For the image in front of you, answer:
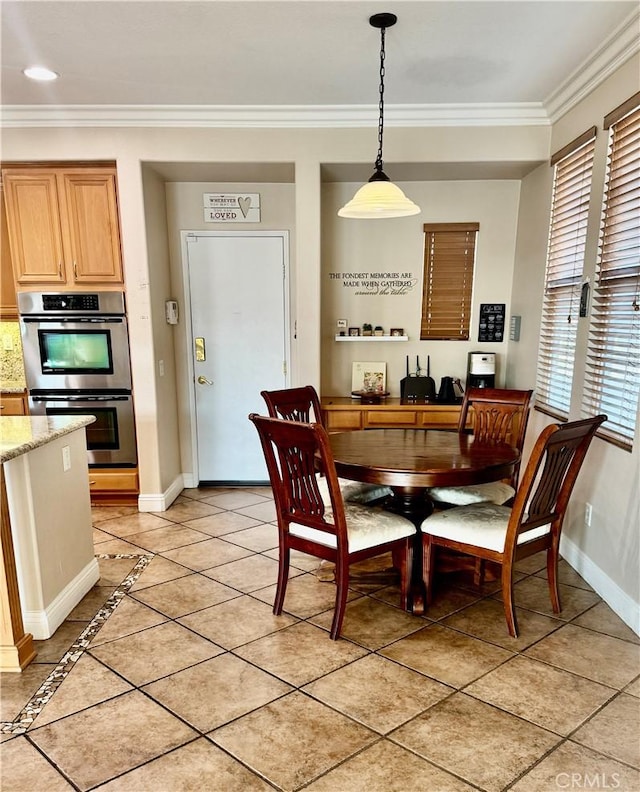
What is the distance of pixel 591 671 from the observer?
211 centimetres

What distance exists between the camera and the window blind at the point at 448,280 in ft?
13.7

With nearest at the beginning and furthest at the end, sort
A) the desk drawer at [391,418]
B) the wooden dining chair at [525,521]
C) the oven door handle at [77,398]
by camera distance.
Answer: the wooden dining chair at [525,521]
the oven door handle at [77,398]
the desk drawer at [391,418]

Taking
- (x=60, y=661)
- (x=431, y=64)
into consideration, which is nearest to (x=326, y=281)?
(x=431, y=64)

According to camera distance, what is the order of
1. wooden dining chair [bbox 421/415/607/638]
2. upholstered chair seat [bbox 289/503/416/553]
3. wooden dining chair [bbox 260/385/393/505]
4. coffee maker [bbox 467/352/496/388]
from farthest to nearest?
coffee maker [bbox 467/352/496/388] < wooden dining chair [bbox 260/385/393/505] < upholstered chair seat [bbox 289/503/416/553] < wooden dining chair [bbox 421/415/607/638]

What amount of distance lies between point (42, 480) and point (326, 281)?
2.74 meters

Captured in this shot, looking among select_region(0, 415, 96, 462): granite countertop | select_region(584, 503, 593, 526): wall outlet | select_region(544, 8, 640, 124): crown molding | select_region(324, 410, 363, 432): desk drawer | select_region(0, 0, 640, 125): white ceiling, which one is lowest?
select_region(584, 503, 593, 526): wall outlet

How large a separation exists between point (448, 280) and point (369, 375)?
103cm

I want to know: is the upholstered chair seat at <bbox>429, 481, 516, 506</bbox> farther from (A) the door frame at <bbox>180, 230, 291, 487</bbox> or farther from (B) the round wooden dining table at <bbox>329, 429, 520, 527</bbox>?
(A) the door frame at <bbox>180, 230, 291, 487</bbox>

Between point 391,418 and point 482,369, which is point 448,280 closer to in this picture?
point 482,369

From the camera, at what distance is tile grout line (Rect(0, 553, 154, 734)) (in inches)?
73.3

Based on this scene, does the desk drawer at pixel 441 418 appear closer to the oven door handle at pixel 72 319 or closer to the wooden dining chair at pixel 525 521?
the wooden dining chair at pixel 525 521

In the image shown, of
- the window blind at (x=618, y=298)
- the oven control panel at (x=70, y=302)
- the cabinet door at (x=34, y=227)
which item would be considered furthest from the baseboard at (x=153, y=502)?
the window blind at (x=618, y=298)

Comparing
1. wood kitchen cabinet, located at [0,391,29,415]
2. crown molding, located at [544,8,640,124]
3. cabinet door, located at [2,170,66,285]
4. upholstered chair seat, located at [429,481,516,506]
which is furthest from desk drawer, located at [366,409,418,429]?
wood kitchen cabinet, located at [0,391,29,415]

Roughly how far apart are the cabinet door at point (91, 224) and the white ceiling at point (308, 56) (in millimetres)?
431
